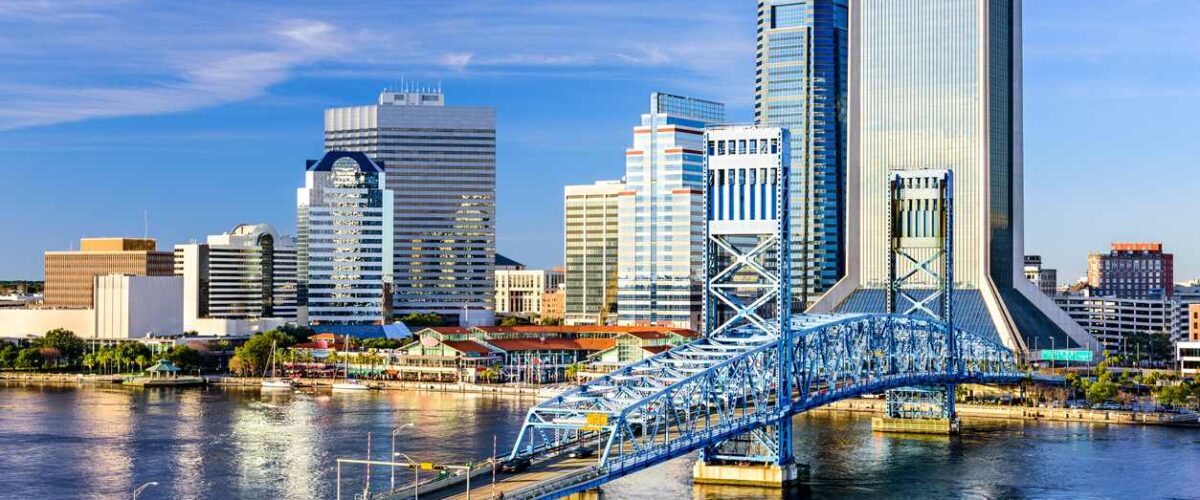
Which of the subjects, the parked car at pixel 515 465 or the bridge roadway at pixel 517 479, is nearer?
the bridge roadway at pixel 517 479

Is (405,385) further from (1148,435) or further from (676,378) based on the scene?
(676,378)

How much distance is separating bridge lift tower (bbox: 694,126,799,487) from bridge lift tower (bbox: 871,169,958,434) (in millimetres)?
35044

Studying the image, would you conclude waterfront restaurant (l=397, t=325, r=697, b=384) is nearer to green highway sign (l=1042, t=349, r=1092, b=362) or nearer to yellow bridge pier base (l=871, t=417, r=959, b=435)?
green highway sign (l=1042, t=349, r=1092, b=362)

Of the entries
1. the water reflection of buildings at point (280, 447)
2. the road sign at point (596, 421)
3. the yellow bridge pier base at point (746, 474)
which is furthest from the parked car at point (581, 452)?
the water reflection of buildings at point (280, 447)

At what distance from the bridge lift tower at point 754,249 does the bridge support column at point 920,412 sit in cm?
3401

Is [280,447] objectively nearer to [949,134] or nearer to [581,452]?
[581,452]

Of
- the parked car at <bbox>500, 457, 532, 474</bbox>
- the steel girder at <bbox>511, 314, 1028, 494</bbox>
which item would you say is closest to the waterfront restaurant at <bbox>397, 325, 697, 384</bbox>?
the steel girder at <bbox>511, 314, 1028, 494</bbox>

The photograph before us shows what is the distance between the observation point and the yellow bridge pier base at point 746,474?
288ft

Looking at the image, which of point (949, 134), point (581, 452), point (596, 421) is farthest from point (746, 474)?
point (949, 134)

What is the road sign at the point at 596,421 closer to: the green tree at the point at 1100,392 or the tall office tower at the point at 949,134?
the green tree at the point at 1100,392

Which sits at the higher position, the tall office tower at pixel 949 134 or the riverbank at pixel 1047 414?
the tall office tower at pixel 949 134

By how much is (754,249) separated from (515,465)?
76.2ft

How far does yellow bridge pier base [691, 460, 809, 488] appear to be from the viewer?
8788 cm

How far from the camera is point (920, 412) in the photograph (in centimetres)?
12519
